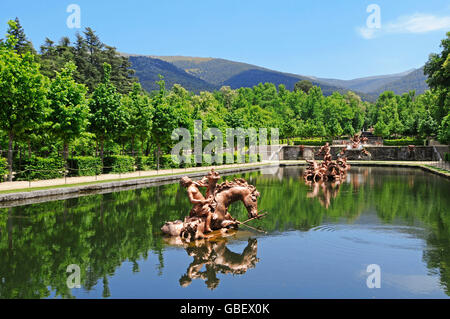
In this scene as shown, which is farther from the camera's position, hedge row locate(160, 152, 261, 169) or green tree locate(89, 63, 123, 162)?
hedge row locate(160, 152, 261, 169)

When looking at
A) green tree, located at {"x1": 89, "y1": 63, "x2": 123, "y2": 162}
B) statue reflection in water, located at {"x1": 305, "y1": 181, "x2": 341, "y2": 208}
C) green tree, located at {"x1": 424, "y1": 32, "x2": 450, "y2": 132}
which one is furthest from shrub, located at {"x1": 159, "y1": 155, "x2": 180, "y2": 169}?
green tree, located at {"x1": 424, "y1": 32, "x2": 450, "y2": 132}

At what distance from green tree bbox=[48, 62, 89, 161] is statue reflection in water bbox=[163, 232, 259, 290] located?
69.1ft

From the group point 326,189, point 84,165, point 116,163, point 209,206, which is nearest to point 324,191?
point 326,189

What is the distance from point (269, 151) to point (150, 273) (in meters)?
62.8

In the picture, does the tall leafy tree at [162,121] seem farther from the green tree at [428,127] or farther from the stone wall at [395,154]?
the green tree at [428,127]

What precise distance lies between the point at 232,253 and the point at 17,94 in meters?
21.5

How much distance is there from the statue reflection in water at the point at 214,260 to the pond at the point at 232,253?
0.09 ft

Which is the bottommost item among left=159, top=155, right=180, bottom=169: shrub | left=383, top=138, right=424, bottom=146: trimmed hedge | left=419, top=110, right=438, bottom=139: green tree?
left=159, top=155, right=180, bottom=169: shrub

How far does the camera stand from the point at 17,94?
27625mm

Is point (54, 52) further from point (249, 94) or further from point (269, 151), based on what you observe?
point (249, 94)

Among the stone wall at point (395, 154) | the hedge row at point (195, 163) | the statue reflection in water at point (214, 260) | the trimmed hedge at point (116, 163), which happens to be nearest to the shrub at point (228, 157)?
the hedge row at point (195, 163)

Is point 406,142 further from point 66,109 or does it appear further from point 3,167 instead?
point 3,167

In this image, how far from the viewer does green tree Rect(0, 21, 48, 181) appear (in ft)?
89.3

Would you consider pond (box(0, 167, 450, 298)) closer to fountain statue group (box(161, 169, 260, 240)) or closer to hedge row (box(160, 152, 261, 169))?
fountain statue group (box(161, 169, 260, 240))
